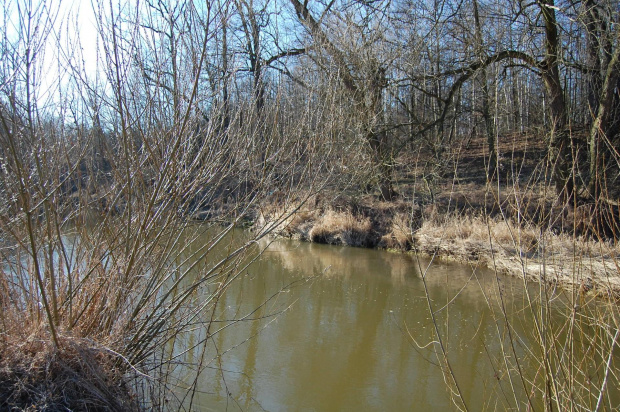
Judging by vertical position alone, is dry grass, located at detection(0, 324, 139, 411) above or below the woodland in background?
below

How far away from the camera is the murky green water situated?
451 cm

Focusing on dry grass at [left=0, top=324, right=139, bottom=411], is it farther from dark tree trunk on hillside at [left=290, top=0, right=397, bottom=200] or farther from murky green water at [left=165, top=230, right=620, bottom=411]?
dark tree trunk on hillside at [left=290, top=0, right=397, bottom=200]

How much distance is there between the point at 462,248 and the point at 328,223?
415cm

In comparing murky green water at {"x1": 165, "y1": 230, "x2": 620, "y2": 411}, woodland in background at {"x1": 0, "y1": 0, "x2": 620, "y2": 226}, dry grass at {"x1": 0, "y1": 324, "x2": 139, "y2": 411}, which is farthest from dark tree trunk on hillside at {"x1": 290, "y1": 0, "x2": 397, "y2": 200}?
dry grass at {"x1": 0, "y1": 324, "x2": 139, "y2": 411}

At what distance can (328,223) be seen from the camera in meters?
13.7

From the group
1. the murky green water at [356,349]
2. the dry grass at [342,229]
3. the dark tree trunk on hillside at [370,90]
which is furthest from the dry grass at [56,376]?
the dry grass at [342,229]

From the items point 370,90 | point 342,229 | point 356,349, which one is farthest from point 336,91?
point 342,229

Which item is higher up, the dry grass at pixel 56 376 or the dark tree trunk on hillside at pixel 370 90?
the dark tree trunk on hillside at pixel 370 90

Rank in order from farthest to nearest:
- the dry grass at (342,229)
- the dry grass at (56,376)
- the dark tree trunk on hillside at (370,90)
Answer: the dry grass at (342,229) < the dark tree trunk on hillside at (370,90) < the dry grass at (56,376)

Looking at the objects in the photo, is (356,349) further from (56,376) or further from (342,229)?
(342,229)

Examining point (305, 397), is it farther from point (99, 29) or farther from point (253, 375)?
point (99, 29)

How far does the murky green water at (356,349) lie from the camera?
14.8 feet

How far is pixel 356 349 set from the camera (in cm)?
589

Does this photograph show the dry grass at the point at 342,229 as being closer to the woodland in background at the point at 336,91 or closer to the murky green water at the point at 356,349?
the woodland in background at the point at 336,91
